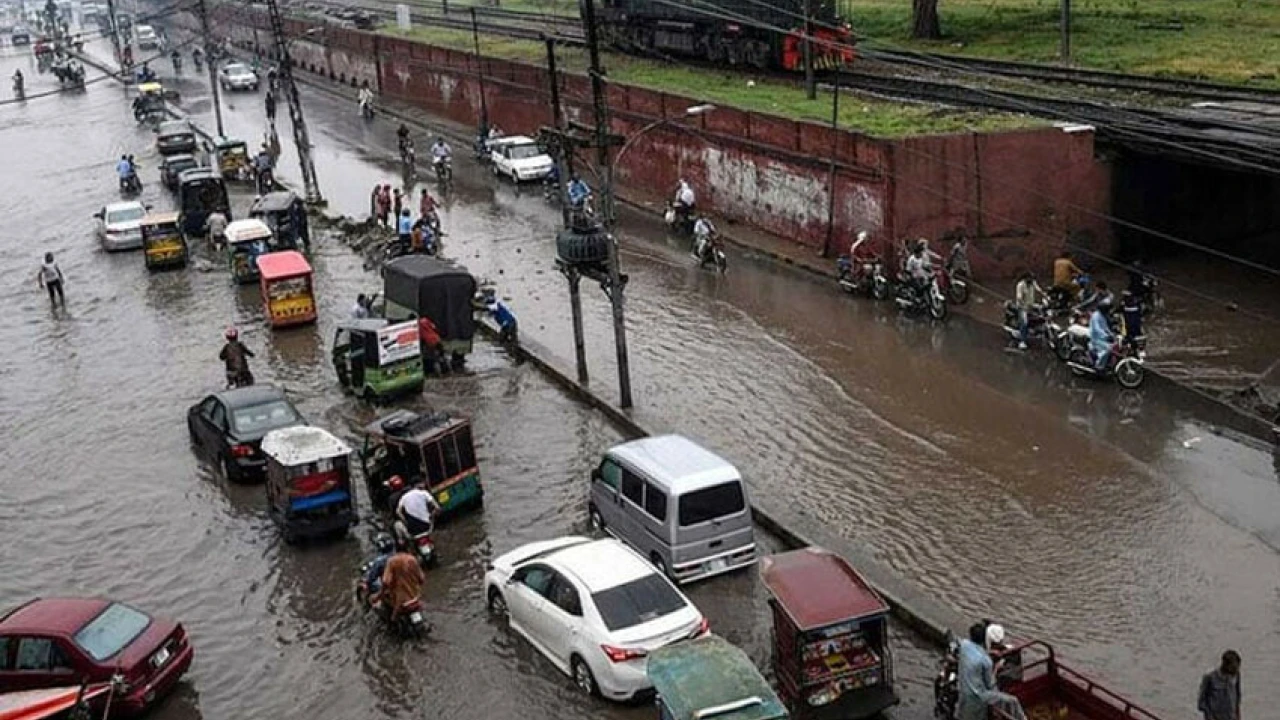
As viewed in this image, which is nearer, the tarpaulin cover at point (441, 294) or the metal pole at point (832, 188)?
the tarpaulin cover at point (441, 294)

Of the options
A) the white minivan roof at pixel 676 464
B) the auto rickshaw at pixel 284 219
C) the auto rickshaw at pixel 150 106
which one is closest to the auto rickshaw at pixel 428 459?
the white minivan roof at pixel 676 464

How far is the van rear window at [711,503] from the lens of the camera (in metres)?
17.0

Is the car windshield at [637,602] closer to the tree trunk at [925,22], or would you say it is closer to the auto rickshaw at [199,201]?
the auto rickshaw at [199,201]

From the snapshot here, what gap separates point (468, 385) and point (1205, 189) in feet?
58.6

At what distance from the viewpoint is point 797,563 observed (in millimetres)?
14766

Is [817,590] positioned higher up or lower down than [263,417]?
higher up

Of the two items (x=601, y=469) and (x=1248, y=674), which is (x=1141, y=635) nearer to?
(x=1248, y=674)

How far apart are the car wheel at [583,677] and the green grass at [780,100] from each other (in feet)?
63.6

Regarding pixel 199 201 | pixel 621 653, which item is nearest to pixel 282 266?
pixel 199 201

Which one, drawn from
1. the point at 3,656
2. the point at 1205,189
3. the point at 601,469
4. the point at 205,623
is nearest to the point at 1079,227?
the point at 1205,189

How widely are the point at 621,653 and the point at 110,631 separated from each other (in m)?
5.87

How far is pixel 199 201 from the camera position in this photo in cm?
4166

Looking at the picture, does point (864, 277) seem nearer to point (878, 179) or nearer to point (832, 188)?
point (878, 179)

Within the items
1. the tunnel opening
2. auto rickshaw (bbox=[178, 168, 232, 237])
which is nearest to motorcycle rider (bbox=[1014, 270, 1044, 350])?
the tunnel opening
